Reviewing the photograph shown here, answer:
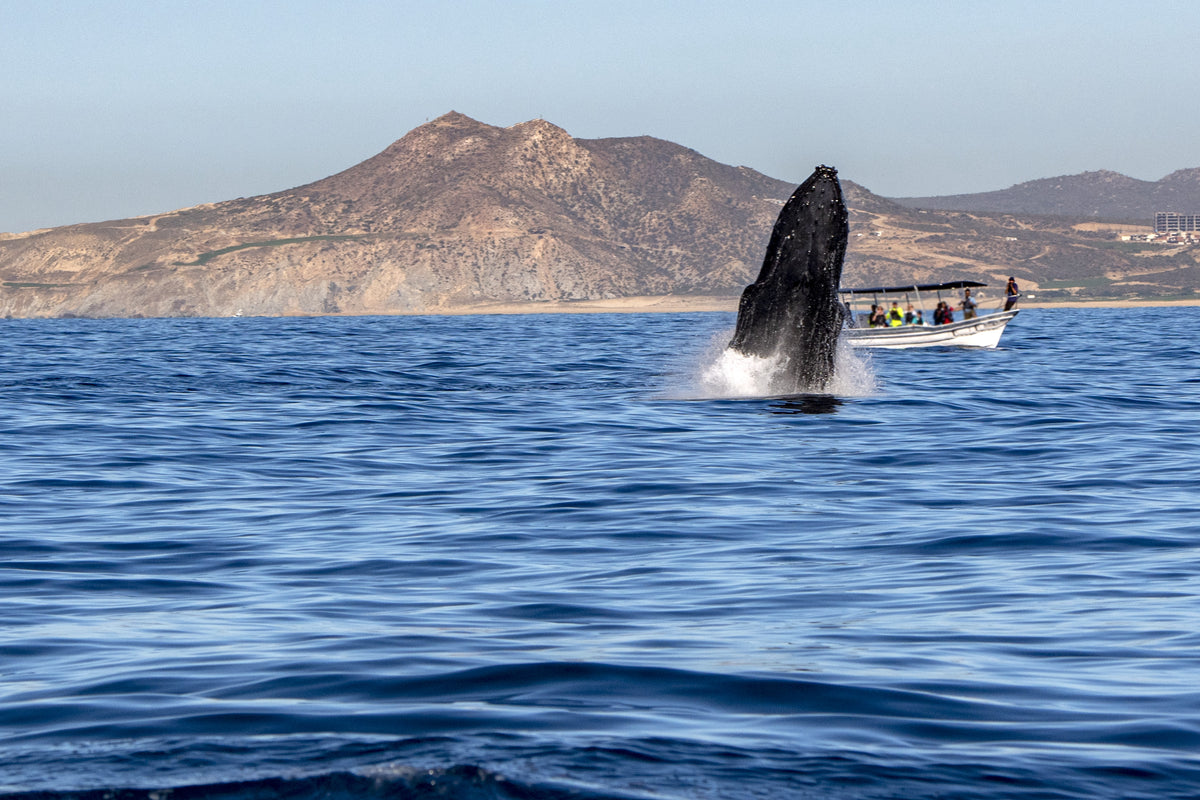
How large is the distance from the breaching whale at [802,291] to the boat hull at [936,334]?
1183 inches

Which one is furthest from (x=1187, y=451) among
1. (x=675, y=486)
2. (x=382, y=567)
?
(x=382, y=567)

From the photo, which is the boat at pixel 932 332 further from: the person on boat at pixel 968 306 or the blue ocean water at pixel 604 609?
the blue ocean water at pixel 604 609

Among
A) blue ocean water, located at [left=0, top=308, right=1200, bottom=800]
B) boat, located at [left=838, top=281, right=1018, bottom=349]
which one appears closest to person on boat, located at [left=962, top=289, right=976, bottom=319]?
boat, located at [left=838, top=281, right=1018, bottom=349]

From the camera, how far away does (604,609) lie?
9.42 m

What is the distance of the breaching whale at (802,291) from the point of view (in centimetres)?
1980

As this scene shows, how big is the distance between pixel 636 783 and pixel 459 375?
32.3 m

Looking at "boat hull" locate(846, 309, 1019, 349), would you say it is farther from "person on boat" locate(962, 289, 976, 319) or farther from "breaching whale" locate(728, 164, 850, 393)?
"breaching whale" locate(728, 164, 850, 393)

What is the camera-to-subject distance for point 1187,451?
63.4 ft

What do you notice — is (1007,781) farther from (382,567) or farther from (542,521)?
(542,521)

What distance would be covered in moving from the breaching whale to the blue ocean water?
94 cm

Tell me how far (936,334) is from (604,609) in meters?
47.3

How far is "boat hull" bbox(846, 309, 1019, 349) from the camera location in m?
53.7

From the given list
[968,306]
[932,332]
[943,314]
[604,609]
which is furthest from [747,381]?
[968,306]

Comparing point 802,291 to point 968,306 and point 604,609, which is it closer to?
point 604,609
